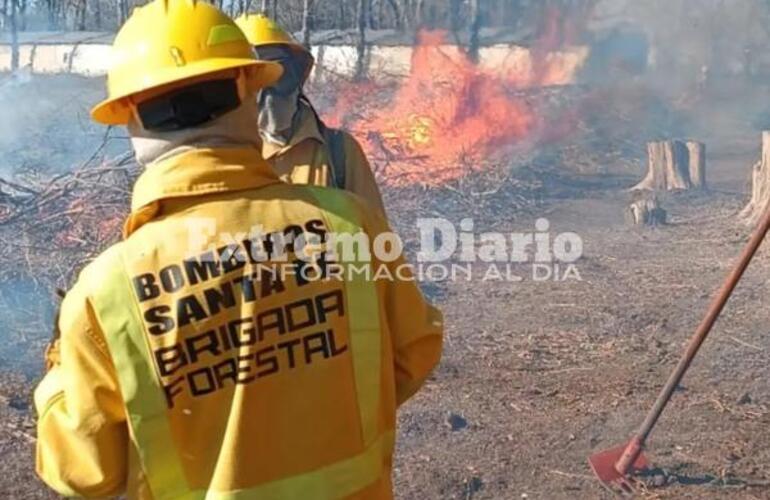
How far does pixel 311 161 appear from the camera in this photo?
3.70 metres

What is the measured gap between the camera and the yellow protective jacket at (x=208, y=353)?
1768 millimetres

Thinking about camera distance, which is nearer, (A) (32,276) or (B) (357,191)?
(B) (357,191)

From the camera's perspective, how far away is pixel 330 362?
75.3 inches

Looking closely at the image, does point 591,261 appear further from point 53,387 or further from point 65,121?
point 65,121

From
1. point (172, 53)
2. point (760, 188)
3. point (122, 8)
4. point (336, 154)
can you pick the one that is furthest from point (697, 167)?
point (122, 8)

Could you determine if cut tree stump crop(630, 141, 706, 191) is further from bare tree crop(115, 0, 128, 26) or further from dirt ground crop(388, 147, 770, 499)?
bare tree crop(115, 0, 128, 26)

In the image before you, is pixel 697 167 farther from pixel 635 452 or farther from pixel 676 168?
pixel 635 452

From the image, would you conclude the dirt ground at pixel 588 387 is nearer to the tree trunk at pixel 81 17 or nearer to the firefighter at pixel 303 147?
the firefighter at pixel 303 147

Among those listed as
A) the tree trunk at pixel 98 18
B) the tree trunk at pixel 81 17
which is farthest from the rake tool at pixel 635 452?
the tree trunk at pixel 98 18

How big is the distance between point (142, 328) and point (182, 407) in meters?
0.16

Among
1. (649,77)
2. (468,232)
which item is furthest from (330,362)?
(649,77)

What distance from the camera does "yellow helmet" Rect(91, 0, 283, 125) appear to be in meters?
→ 1.83

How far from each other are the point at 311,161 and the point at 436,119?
11.6 m

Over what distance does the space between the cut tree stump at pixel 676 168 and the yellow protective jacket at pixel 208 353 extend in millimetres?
12015
